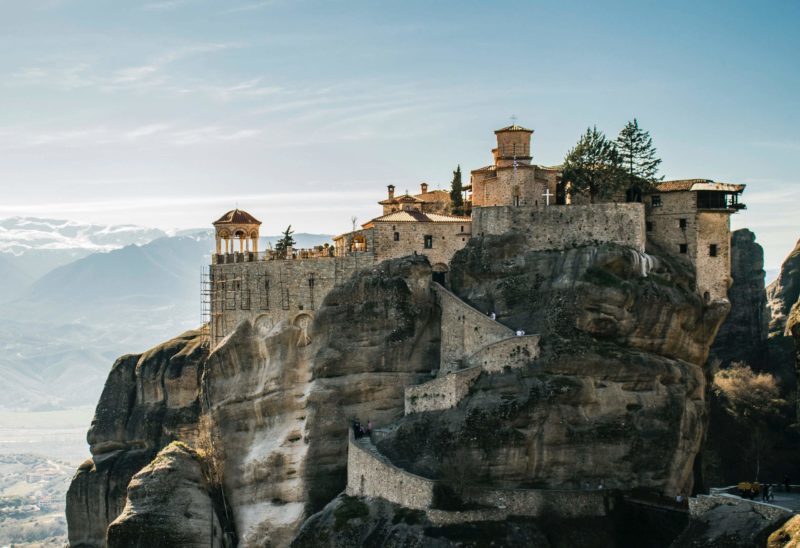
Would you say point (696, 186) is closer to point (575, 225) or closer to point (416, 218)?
point (575, 225)

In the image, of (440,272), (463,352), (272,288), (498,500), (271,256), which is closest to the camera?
(498,500)

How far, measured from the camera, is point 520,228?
84125 mm

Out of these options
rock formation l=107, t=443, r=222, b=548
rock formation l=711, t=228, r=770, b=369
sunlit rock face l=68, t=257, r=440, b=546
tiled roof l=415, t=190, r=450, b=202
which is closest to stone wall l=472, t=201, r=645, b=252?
sunlit rock face l=68, t=257, r=440, b=546

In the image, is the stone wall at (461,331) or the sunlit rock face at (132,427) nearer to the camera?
the stone wall at (461,331)

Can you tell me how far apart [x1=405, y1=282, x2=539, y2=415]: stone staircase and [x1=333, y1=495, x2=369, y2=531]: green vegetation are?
6746 mm

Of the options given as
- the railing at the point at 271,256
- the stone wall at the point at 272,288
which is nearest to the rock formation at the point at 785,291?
the railing at the point at 271,256

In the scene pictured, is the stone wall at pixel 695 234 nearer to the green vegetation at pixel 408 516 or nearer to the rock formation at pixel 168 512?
the green vegetation at pixel 408 516

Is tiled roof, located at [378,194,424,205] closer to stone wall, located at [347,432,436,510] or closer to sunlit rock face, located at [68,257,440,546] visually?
sunlit rock face, located at [68,257,440,546]

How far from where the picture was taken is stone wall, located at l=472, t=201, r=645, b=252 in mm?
82500

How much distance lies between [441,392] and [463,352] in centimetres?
421

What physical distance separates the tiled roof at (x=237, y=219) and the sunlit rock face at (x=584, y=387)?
2417 centimetres

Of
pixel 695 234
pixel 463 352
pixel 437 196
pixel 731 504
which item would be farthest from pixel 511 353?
pixel 437 196

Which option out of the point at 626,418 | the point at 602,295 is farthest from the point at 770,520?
the point at 602,295

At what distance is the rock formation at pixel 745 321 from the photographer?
10869cm
